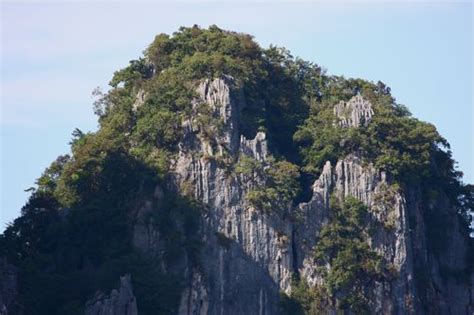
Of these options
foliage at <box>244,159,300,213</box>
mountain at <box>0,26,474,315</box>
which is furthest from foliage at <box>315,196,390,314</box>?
foliage at <box>244,159,300,213</box>

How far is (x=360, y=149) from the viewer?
9212 cm

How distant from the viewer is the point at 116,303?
277ft

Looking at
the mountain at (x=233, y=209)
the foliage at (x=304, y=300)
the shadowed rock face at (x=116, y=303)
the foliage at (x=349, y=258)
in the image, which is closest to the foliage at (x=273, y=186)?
the mountain at (x=233, y=209)

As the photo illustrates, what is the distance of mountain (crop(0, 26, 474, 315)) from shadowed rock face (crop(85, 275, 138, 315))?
0.15 feet

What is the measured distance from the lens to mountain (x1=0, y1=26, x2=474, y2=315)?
8744cm

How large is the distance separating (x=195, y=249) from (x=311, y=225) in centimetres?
481

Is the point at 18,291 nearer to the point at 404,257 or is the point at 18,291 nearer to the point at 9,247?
the point at 9,247

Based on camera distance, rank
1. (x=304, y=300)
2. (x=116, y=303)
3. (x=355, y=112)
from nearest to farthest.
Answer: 1. (x=116, y=303)
2. (x=304, y=300)
3. (x=355, y=112)

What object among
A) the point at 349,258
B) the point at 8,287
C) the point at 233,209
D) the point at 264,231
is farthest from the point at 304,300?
the point at 8,287

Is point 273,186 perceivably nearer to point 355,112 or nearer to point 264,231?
point 264,231

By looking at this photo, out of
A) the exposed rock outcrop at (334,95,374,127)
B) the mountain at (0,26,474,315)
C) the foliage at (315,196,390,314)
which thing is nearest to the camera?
the mountain at (0,26,474,315)

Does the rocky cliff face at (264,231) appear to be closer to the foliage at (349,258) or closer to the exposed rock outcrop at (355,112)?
the exposed rock outcrop at (355,112)

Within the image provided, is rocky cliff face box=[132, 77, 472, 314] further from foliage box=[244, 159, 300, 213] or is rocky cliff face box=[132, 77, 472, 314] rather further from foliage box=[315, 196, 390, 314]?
foliage box=[315, 196, 390, 314]

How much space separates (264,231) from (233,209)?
1328 millimetres
